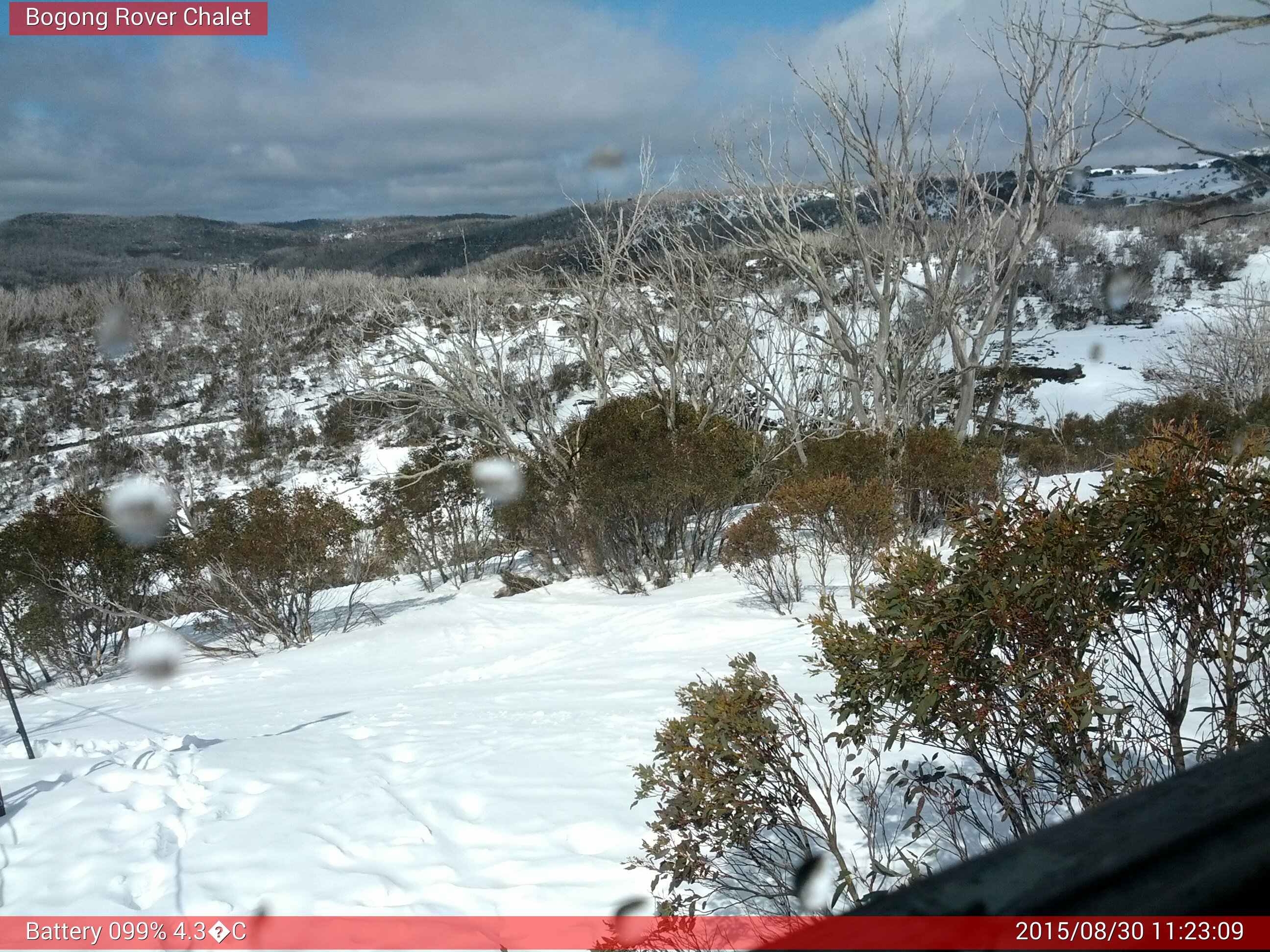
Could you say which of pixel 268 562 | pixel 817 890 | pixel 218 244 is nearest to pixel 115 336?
pixel 218 244

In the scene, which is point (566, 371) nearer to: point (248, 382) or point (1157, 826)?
point (1157, 826)

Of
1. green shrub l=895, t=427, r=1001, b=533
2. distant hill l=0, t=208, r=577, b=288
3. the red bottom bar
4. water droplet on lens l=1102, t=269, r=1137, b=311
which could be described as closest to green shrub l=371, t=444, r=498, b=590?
green shrub l=895, t=427, r=1001, b=533

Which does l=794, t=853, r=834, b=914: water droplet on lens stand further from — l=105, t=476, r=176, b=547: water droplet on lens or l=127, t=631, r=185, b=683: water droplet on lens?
l=105, t=476, r=176, b=547: water droplet on lens

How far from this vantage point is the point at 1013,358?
33.3 metres

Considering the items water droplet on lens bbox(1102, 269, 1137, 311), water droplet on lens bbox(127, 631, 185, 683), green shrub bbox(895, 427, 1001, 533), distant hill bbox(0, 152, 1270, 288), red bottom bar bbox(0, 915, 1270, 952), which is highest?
distant hill bbox(0, 152, 1270, 288)

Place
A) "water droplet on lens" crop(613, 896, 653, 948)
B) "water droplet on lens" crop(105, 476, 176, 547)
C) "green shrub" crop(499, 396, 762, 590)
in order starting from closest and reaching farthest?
1. "water droplet on lens" crop(613, 896, 653, 948)
2. "green shrub" crop(499, 396, 762, 590)
3. "water droplet on lens" crop(105, 476, 176, 547)

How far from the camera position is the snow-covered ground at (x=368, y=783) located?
11.3 ft

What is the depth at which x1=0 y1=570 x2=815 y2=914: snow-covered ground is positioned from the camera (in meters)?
3.45

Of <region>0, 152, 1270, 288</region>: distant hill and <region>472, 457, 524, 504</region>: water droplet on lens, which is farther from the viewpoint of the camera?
<region>0, 152, 1270, 288</region>: distant hill

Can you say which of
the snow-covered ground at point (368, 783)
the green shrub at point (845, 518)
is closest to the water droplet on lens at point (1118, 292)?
the green shrub at point (845, 518)

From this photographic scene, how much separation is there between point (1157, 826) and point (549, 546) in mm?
12697

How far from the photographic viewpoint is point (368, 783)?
4.73 meters

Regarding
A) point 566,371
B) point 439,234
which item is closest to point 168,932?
point 566,371

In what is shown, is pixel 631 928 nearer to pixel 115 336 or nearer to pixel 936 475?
pixel 936 475
